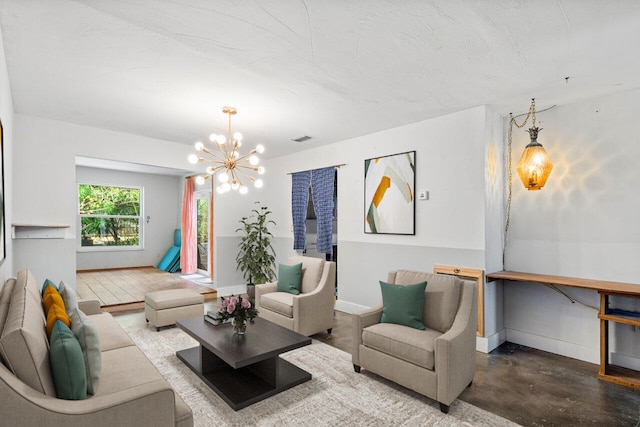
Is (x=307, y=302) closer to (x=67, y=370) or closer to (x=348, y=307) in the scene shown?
(x=348, y=307)

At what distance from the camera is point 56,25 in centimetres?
223

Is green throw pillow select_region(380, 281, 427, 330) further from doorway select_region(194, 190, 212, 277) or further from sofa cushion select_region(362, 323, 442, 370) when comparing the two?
doorway select_region(194, 190, 212, 277)

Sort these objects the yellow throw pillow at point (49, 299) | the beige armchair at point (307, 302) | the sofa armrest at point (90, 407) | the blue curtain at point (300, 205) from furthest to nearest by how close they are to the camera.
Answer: the blue curtain at point (300, 205), the beige armchair at point (307, 302), the yellow throw pillow at point (49, 299), the sofa armrest at point (90, 407)

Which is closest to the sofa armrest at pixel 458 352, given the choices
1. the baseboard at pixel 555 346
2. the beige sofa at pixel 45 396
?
the baseboard at pixel 555 346

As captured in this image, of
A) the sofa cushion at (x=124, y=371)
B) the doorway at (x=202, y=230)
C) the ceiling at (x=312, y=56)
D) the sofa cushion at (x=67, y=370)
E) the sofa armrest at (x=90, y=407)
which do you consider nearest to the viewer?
the sofa armrest at (x=90, y=407)

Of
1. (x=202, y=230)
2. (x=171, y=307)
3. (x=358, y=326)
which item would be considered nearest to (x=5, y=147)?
(x=171, y=307)

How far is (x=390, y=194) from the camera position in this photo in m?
4.52

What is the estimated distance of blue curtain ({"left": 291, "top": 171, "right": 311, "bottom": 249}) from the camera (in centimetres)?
582

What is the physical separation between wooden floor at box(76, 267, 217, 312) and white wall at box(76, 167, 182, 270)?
27cm

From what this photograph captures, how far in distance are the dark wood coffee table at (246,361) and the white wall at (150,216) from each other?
689 centimetres

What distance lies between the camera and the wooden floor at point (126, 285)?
211 inches

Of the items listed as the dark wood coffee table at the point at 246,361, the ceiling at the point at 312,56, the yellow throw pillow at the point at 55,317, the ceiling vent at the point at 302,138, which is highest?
the ceiling at the point at 312,56

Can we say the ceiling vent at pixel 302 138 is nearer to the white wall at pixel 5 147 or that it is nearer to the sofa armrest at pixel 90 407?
the white wall at pixel 5 147

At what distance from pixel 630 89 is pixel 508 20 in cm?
207
